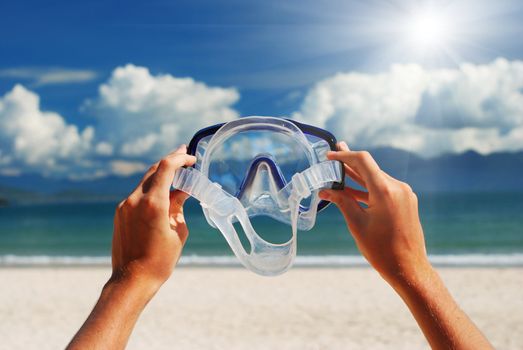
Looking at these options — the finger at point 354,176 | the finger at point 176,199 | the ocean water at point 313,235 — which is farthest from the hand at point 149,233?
the ocean water at point 313,235

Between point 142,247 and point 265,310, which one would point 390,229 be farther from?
point 265,310

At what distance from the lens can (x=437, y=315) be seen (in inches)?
62.4

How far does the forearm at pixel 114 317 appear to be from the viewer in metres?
1.50

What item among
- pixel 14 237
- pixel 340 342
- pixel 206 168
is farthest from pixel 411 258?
pixel 14 237

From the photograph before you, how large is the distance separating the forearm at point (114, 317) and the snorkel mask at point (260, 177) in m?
0.54

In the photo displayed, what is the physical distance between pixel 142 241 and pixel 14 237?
42437 millimetres

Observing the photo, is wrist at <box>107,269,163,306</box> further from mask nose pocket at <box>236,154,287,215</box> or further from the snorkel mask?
mask nose pocket at <box>236,154,287,215</box>

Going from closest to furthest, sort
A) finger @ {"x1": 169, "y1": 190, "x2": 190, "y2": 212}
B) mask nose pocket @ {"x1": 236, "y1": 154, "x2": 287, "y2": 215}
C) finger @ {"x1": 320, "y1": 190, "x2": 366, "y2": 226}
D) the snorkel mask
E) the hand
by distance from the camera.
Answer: the hand
finger @ {"x1": 320, "y1": 190, "x2": 366, "y2": 226}
finger @ {"x1": 169, "y1": 190, "x2": 190, "y2": 212}
the snorkel mask
mask nose pocket @ {"x1": 236, "y1": 154, "x2": 287, "y2": 215}

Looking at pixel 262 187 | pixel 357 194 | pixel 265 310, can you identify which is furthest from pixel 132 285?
pixel 265 310

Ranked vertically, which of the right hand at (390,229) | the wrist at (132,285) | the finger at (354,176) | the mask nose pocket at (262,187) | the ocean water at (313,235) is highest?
the ocean water at (313,235)

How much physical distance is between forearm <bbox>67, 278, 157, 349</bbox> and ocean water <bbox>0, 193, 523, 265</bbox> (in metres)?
13.8

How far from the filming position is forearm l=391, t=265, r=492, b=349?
1561 millimetres

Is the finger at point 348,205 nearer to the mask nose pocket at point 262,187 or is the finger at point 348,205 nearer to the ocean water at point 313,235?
the mask nose pocket at point 262,187

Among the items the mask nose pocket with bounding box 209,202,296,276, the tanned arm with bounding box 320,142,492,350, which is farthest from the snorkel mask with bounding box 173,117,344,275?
the tanned arm with bounding box 320,142,492,350
